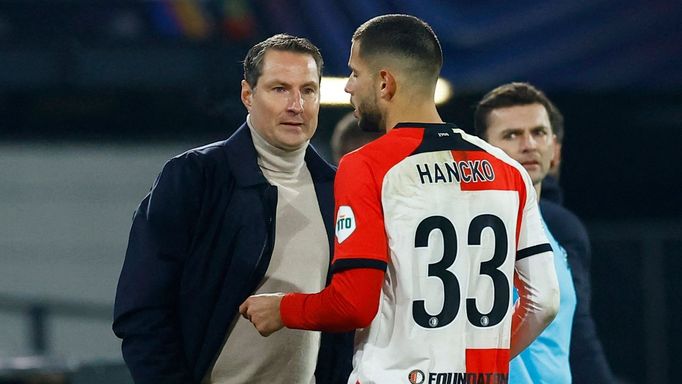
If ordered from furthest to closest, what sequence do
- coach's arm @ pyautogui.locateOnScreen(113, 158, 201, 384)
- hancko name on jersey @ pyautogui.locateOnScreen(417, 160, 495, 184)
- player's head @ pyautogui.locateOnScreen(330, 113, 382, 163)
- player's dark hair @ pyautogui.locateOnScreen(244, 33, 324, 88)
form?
1. player's head @ pyautogui.locateOnScreen(330, 113, 382, 163)
2. player's dark hair @ pyautogui.locateOnScreen(244, 33, 324, 88)
3. coach's arm @ pyautogui.locateOnScreen(113, 158, 201, 384)
4. hancko name on jersey @ pyautogui.locateOnScreen(417, 160, 495, 184)

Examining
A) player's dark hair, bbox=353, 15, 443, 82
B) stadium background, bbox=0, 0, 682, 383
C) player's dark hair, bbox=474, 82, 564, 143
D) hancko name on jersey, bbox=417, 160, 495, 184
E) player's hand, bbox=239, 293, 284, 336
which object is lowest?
player's hand, bbox=239, 293, 284, 336

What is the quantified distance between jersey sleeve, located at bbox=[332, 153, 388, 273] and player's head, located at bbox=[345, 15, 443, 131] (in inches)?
8.1

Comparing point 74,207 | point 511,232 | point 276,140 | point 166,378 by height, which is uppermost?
point 74,207

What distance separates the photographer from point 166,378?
3.42 metres

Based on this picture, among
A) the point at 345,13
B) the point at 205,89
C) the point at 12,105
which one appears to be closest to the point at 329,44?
the point at 345,13

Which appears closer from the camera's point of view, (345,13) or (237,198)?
(237,198)

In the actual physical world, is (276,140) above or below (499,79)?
below

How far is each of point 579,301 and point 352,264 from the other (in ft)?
5.68

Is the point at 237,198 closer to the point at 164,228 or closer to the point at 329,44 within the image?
the point at 164,228

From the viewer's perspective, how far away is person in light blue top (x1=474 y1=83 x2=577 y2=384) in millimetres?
4051

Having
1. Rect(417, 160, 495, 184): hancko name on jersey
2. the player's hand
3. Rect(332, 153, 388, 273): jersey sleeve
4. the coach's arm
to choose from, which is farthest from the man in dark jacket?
Rect(417, 160, 495, 184): hancko name on jersey

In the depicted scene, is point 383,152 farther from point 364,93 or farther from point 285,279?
point 285,279

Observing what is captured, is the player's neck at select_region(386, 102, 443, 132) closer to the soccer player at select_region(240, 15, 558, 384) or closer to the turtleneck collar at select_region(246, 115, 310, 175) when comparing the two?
the soccer player at select_region(240, 15, 558, 384)

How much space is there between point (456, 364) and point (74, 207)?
33.5 feet
